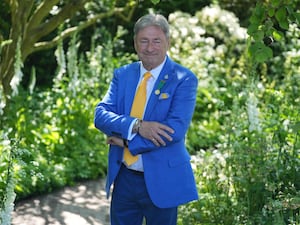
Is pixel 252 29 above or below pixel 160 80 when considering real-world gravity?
above

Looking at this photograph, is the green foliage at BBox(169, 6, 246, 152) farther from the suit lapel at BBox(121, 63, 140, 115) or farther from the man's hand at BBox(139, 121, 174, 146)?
the man's hand at BBox(139, 121, 174, 146)

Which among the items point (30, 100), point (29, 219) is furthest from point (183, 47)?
point (29, 219)

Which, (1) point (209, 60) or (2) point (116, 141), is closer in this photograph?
(2) point (116, 141)

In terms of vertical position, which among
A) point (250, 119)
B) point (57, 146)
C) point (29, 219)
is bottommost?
point (29, 219)

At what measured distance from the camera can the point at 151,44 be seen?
3.48m

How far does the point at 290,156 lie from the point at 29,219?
2088mm

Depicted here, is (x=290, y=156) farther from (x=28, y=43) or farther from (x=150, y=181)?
(x=28, y=43)

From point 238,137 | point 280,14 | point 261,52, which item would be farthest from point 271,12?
point 238,137

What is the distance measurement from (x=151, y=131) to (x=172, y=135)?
0.11 metres

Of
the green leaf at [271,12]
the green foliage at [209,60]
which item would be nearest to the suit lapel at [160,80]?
the green leaf at [271,12]

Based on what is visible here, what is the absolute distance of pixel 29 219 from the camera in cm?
539

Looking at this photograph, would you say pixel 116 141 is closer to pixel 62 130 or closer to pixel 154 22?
pixel 154 22

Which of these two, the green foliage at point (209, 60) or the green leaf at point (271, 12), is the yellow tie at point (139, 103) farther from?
the green foliage at point (209, 60)

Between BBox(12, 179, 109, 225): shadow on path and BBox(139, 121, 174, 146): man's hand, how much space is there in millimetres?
2124
